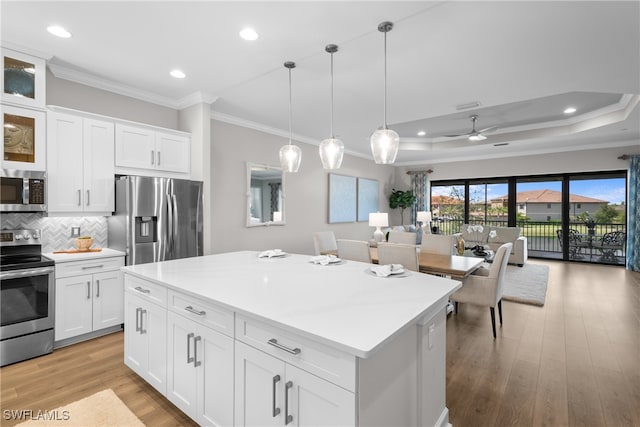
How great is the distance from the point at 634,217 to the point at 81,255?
9.36 m

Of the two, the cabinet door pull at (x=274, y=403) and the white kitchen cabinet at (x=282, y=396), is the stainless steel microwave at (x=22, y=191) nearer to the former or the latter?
the white kitchen cabinet at (x=282, y=396)

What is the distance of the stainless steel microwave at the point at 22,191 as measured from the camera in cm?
266

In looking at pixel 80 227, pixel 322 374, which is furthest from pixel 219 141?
pixel 322 374

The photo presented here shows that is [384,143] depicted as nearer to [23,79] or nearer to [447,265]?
[447,265]

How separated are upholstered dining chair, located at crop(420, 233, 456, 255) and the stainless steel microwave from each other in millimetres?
4276

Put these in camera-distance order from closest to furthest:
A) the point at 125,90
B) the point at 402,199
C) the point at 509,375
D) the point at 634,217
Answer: the point at 509,375
the point at 125,90
the point at 634,217
the point at 402,199

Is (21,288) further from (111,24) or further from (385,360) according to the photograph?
(385,360)

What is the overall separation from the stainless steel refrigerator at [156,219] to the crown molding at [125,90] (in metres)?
1.07

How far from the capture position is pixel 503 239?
6969 mm

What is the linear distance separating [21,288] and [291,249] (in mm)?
3725

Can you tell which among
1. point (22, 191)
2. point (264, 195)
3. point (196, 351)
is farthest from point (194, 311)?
point (264, 195)

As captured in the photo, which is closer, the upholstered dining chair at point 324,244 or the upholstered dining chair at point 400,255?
the upholstered dining chair at point 400,255

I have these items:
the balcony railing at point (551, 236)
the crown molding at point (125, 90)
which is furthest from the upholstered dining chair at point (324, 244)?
the balcony railing at point (551, 236)

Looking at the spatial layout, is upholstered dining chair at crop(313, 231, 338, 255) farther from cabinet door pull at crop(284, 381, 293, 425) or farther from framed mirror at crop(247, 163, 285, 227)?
cabinet door pull at crop(284, 381, 293, 425)
